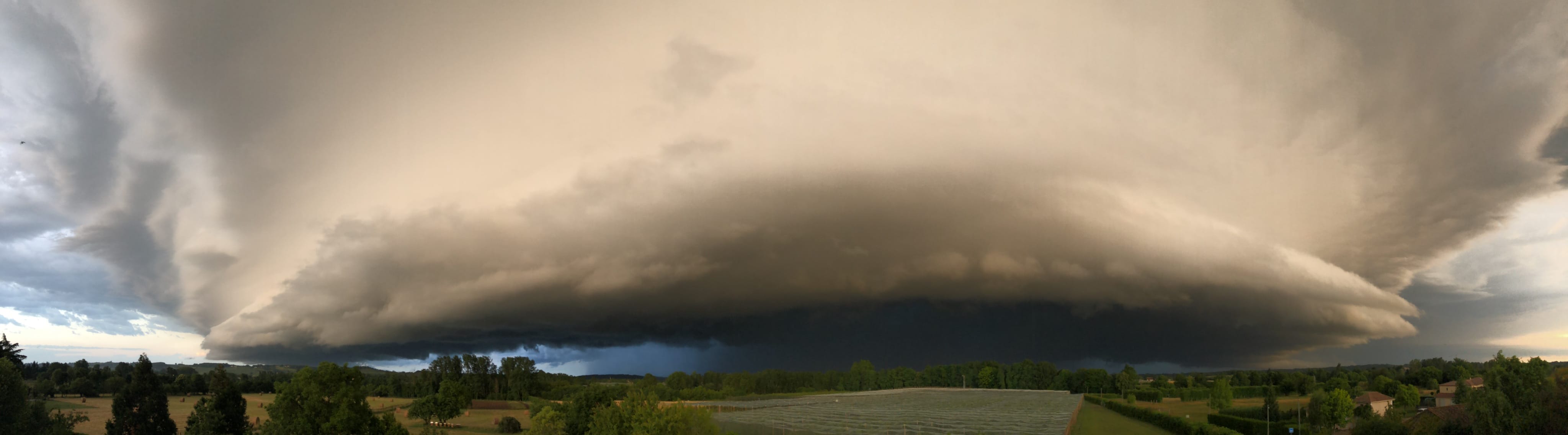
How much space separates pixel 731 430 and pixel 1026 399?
66.0 meters

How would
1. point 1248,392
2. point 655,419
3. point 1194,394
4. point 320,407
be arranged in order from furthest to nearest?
point 1248,392 → point 1194,394 → point 320,407 → point 655,419

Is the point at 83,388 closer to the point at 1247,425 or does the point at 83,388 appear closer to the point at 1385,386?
the point at 1247,425

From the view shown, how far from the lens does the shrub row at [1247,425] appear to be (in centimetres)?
8244

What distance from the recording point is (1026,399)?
355 feet

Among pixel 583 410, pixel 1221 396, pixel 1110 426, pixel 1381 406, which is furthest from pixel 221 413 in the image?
pixel 1381 406

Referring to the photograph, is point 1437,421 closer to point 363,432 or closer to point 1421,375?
point 363,432

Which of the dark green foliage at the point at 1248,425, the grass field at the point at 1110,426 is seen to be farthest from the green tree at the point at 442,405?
the dark green foliage at the point at 1248,425

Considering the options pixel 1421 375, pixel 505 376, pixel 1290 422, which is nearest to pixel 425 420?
pixel 505 376

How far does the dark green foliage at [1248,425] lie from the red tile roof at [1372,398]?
2421 cm

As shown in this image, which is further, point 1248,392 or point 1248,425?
point 1248,392

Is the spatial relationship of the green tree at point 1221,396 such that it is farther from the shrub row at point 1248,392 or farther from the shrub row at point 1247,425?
the shrub row at point 1248,392

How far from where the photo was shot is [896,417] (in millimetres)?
61531

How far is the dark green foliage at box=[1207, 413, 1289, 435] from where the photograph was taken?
8244 centimetres

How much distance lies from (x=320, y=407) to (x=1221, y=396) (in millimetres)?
119967
